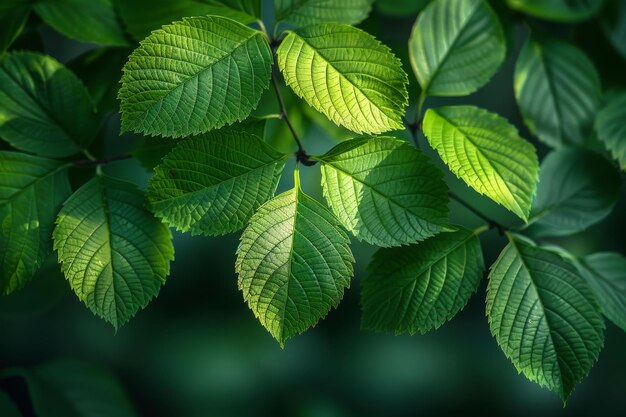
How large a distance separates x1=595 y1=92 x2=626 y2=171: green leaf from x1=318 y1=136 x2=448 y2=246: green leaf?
0.25 meters

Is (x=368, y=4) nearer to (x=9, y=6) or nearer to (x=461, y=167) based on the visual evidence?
(x=461, y=167)

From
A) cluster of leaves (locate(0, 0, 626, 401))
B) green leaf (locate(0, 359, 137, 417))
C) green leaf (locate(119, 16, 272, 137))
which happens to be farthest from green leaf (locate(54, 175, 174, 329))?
green leaf (locate(0, 359, 137, 417))

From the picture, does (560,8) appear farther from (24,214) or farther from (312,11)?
(24,214)

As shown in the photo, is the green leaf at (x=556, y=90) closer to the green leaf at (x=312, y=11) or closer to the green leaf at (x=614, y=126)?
the green leaf at (x=614, y=126)

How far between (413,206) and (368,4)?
0.67 ft

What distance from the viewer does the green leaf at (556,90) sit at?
639mm

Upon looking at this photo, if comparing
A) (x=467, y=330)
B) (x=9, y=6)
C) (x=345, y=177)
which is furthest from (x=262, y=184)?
(x=467, y=330)

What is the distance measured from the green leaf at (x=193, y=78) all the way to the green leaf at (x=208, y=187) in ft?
0.09

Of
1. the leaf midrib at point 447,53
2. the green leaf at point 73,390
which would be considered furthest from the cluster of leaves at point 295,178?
the green leaf at point 73,390

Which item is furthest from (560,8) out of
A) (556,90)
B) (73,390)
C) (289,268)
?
(73,390)

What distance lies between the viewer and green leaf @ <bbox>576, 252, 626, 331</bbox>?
0.56 m

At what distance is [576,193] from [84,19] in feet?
1.68

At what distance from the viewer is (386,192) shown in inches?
18.3

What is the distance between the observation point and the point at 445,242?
52cm
